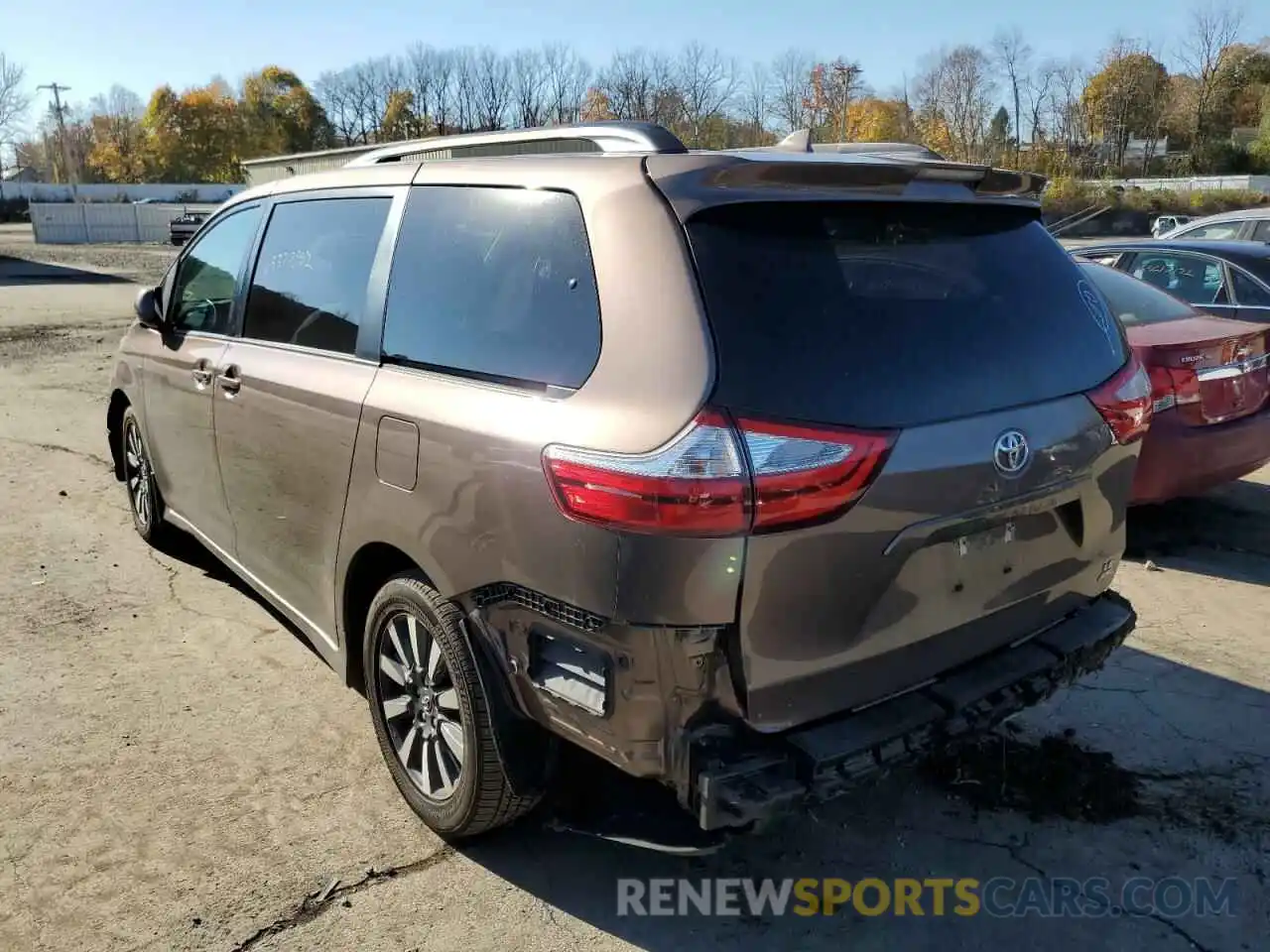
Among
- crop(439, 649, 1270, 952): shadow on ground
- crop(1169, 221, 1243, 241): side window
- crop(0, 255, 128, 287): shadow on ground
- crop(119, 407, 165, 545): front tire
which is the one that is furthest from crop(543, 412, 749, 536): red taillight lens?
crop(0, 255, 128, 287): shadow on ground

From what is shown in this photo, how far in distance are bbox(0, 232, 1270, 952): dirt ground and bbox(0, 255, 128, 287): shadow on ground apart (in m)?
23.9

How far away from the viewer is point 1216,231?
1284 centimetres

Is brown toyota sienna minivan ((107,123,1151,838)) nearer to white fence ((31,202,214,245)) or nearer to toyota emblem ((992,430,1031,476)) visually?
toyota emblem ((992,430,1031,476))

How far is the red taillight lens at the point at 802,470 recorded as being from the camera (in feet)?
6.92

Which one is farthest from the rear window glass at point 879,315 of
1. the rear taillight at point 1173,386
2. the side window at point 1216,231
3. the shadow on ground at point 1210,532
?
the side window at point 1216,231

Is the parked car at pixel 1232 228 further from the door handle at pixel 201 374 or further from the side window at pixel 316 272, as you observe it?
the door handle at pixel 201 374

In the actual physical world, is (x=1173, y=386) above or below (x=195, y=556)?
above

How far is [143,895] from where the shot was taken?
109 inches

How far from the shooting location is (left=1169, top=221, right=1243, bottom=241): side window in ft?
40.6

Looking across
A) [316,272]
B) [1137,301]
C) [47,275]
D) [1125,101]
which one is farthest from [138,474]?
[1125,101]

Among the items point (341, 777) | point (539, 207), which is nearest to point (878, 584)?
point (539, 207)

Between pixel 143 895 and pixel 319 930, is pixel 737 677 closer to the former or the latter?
pixel 319 930

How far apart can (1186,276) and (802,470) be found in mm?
7211

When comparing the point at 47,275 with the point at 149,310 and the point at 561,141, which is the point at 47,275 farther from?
the point at 561,141
